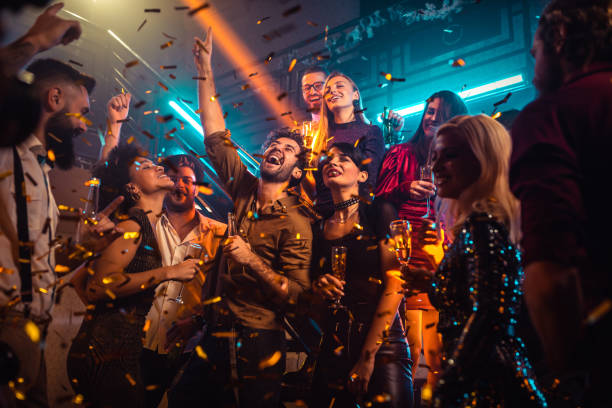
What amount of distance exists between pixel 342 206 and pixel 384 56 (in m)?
5.52

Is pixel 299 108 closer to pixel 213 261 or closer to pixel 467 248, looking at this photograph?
pixel 213 261

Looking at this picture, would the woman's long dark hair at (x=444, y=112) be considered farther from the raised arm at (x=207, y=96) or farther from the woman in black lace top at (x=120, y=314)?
the woman in black lace top at (x=120, y=314)

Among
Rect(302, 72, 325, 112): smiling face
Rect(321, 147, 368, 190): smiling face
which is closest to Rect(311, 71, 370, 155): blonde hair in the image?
Rect(302, 72, 325, 112): smiling face

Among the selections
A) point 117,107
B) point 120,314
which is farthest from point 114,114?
point 120,314

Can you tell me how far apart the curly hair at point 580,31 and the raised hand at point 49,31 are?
92.8 inches

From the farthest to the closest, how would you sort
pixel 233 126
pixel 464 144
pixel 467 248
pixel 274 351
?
pixel 233 126, pixel 274 351, pixel 464 144, pixel 467 248

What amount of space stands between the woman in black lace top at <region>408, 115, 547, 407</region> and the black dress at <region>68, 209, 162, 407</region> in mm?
1981

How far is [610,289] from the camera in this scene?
3.97ft

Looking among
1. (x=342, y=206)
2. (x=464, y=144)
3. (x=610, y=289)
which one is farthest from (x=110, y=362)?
(x=610, y=289)

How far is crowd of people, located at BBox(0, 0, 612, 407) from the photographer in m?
1.27

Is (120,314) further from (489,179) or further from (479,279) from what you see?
(489,179)

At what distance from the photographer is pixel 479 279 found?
5.64ft

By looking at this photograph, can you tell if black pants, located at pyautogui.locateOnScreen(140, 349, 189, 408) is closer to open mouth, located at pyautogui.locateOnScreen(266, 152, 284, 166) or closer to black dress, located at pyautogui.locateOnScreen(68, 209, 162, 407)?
black dress, located at pyautogui.locateOnScreen(68, 209, 162, 407)

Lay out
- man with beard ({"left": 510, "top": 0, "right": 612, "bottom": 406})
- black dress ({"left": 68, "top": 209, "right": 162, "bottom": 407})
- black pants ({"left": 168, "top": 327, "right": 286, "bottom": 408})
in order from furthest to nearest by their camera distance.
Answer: black dress ({"left": 68, "top": 209, "right": 162, "bottom": 407}), black pants ({"left": 168, "top": 327, "right": 286, "bottom": 408}), man with beard ({"left": 510, "top": 0, "right": 612, "bottom": 406})
